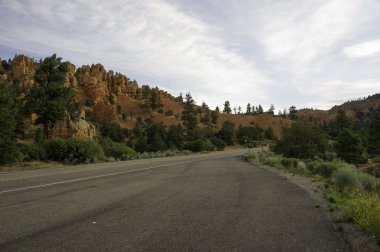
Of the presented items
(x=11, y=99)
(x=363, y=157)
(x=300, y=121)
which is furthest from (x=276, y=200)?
(x=363, y=157)

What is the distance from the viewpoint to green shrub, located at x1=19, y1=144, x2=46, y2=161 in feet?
101

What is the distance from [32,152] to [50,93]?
1071cm

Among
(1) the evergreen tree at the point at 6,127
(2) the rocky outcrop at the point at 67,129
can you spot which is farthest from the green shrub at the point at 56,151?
(2) the rocky outcrop at the point at 67,129

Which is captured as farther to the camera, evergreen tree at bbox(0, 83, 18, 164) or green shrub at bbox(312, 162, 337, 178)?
evergreen tree at bbox(0, 83, 18, 164)

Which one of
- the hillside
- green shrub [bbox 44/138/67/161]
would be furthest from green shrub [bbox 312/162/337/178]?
the hillside

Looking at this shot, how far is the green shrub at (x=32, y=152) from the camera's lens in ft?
101

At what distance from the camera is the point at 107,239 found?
6.08 m

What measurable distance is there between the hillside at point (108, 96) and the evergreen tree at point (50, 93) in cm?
5465

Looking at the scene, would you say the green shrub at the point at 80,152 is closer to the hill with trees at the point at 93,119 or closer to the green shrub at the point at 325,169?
the hill with trees at the point at 93,119

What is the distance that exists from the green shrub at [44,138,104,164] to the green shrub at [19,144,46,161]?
89 cm

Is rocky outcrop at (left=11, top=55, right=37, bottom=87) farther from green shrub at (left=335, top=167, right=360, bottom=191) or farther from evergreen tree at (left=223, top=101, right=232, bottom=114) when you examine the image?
green shrub at (left=335, top=167, right=360, bottom=191)

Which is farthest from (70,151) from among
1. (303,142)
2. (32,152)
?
(303,142)

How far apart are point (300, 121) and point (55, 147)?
33.1 metres

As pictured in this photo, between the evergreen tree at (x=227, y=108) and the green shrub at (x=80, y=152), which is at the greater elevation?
the evergreen tree at (x=227, y=108)
